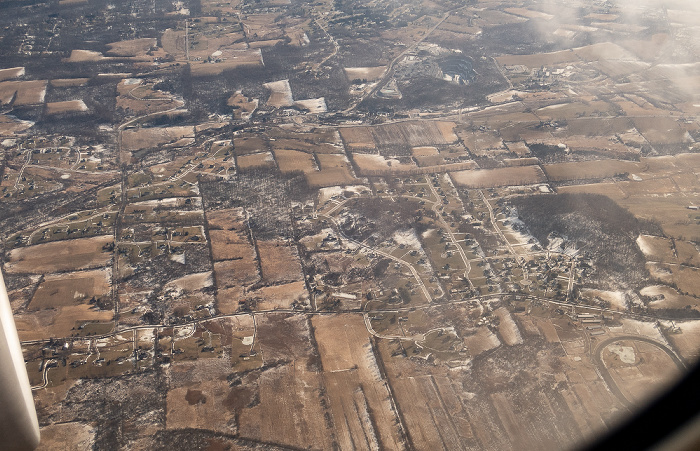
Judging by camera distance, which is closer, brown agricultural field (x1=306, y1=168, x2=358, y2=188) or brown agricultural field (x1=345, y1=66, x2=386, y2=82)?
brown agricultural field (x1=306, y1=168, x2=358, y2=188)

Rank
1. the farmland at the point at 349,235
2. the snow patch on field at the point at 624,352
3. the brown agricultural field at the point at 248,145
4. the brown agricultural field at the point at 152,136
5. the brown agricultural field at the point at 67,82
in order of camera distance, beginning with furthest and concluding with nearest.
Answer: the brown agricultural field at the point at 67,82, the brown agricultural field at the point at 152,136, the brown agricultural field at the point at 248,145, the snow patch on field at the point at 624,352, the farmland at the point at 349,235

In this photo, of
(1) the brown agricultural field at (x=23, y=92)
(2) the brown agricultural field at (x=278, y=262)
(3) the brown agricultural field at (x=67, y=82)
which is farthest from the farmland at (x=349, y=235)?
(3) the brown agricultural field at (x=67, y=82)

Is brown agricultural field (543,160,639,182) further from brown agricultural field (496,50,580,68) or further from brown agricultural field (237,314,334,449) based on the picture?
brown agricultural field (237,314,334,449)

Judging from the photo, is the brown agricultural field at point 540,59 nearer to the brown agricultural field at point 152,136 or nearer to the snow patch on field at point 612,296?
the brown agricultural field at point 152,136

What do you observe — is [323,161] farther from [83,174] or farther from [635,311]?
[635,311]

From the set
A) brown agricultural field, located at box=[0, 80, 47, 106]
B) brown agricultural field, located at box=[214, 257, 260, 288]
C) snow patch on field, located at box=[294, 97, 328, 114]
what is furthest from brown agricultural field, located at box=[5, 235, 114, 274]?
brown agricultural field, located at box=[0, 80, 47, 106]

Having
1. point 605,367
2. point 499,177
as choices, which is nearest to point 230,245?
point 499,177
